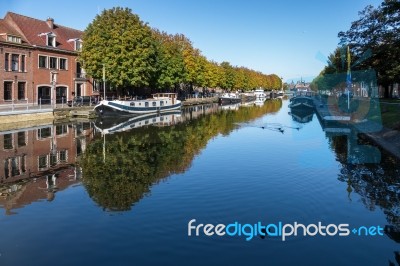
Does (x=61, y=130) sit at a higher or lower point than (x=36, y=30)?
lower

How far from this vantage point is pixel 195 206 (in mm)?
15086

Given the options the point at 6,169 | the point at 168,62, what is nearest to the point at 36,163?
the point at 6,169

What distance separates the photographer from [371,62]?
5750 cm

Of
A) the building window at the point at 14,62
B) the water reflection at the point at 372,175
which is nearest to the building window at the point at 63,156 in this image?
the water reflection at the point at 372,175

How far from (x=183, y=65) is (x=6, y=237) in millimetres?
78282

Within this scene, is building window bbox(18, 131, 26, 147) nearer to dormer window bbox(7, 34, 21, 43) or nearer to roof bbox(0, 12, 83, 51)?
dormer window bbox(7, 34, 21, 43)

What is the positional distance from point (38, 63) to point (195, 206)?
173ft

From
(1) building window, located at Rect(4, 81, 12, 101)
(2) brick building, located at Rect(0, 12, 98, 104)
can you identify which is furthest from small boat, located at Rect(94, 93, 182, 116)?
(1) building window, located at Rect(4, 81, 12, 101)

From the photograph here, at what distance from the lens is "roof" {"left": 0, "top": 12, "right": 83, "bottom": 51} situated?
60375 millimetres

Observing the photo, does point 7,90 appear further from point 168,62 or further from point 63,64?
point 168,62

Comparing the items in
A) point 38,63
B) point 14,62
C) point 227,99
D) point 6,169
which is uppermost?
point 38,63

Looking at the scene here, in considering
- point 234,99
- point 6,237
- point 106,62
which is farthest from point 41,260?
point 234,99

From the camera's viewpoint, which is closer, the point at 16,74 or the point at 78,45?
the point at 16,74

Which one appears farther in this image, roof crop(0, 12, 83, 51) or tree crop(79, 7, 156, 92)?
tree crop(79, 7, 156, 92)
